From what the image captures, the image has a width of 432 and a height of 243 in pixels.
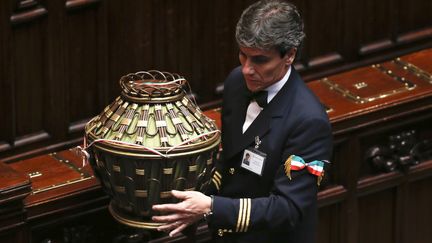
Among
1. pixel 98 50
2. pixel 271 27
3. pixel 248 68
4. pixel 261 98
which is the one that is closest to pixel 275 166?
pixel 261 98

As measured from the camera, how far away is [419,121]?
616 cm

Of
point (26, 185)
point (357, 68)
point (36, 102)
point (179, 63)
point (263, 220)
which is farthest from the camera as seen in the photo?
point (357, 68)

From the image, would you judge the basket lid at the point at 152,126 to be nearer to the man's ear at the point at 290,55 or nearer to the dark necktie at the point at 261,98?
the dark necktie at the point at 261,98

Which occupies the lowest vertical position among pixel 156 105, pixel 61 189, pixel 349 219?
pixel 349 219

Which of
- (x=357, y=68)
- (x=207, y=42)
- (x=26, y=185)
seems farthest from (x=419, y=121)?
(x=26, y=185)

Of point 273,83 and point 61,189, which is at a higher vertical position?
point 273,83

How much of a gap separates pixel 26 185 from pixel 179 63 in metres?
1.07

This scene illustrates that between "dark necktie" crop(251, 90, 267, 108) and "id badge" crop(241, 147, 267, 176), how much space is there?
0.47ft

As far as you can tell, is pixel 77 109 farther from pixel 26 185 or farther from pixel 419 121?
pixel 419 121

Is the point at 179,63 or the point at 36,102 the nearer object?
the point at 36,102

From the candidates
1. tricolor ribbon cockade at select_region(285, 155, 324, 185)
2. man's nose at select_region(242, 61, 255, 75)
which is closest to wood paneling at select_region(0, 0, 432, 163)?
man's nose at select_region(242, 61, 255, 75)

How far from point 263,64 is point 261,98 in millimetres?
173

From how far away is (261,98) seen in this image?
4738 millimetres

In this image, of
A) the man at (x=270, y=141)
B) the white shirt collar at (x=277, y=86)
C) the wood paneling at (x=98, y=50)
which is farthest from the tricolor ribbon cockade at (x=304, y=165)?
the wood paneling at (x=98, y=50)
